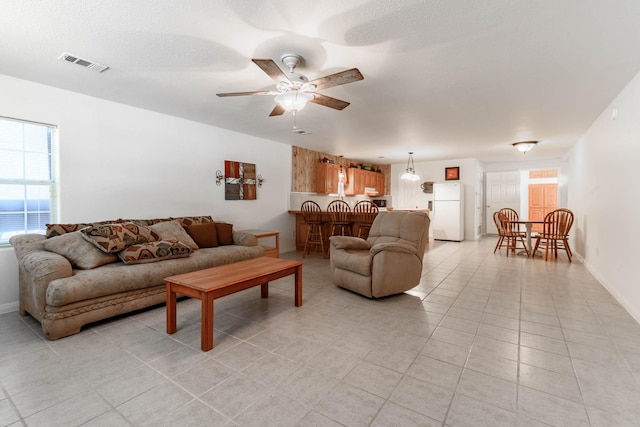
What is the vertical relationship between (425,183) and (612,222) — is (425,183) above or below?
above

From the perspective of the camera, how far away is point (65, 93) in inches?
131

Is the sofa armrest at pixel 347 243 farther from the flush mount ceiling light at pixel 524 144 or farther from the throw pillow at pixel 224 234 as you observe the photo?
the flush mount ceiling light at pixel 524 144

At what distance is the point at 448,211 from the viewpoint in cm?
814

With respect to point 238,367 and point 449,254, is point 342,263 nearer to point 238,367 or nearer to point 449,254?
point 238,367

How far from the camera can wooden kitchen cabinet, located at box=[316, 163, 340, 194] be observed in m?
7.00

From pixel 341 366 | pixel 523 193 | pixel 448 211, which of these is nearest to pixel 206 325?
pixel 341 366

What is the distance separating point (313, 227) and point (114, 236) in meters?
3.65

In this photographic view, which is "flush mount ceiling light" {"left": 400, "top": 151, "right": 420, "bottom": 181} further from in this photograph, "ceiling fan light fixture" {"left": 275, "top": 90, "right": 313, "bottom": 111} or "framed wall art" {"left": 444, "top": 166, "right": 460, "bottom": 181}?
"ceiling fan light fixture" {"left": 275, "top": 90, "right": 313, "bottom": 111}

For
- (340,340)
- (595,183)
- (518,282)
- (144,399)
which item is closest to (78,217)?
(144,399)

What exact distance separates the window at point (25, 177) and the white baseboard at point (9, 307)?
64cm

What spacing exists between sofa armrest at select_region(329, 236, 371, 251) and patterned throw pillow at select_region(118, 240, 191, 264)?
1762 millimetres

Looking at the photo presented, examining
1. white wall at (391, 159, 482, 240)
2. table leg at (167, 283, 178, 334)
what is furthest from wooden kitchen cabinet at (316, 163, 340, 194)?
table leg at (167, 283, 178, 334)

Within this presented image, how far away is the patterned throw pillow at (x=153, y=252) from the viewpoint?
2984 millimetres

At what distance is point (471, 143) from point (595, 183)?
217 cm
